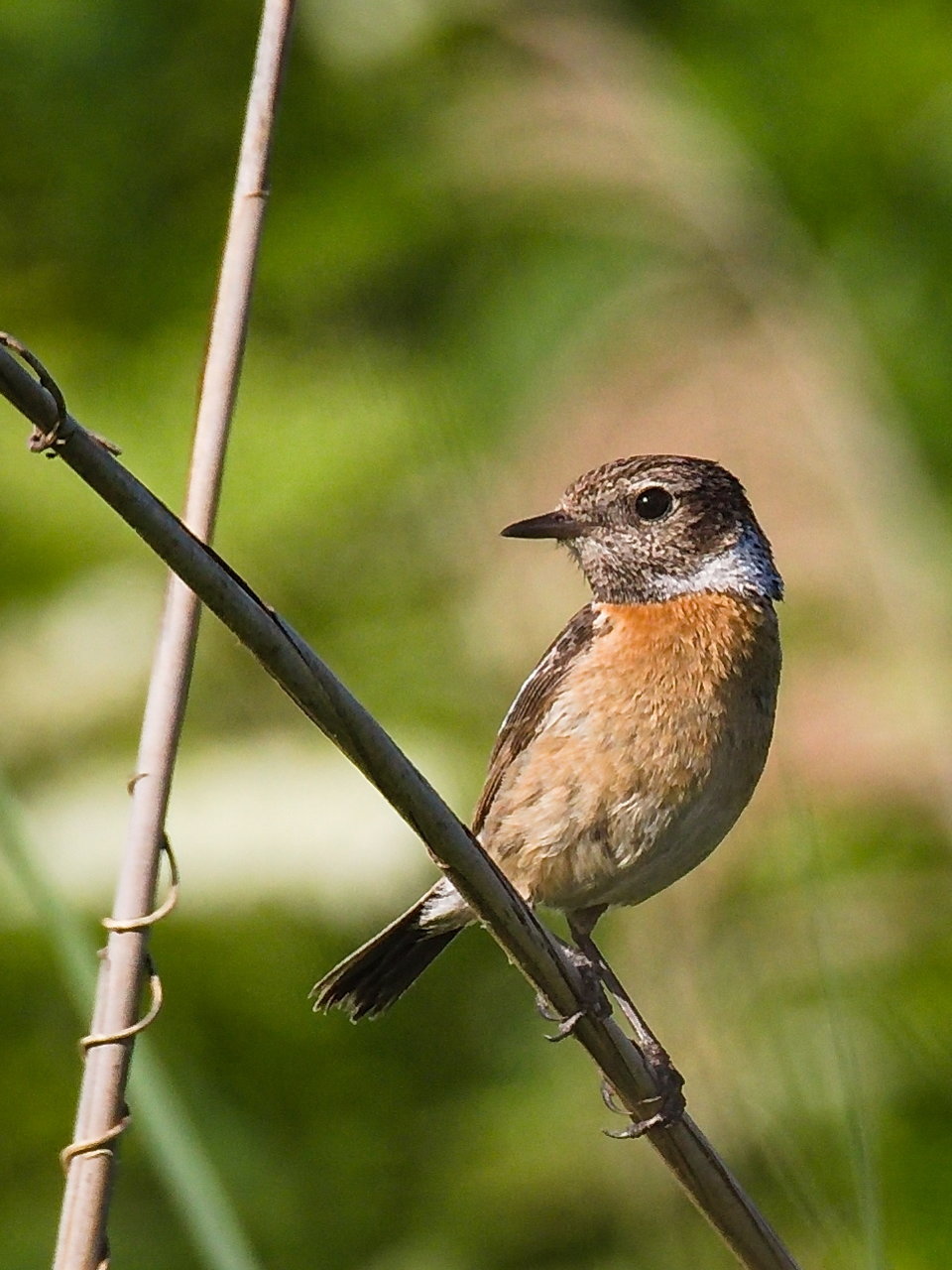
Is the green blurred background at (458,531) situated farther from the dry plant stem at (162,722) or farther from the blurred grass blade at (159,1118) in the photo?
the blurred grass blade at (159,1118)

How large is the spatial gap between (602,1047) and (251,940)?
216 centimetres

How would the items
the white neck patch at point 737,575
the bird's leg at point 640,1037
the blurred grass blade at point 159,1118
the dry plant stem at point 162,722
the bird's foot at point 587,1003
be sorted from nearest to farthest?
the blurred grass blade at point 159,1118, the dry plant stem at point 162,722, the bird's foot at point 587,1003, the bird's leg at point 640,1037, the white neck patch at point 737,575

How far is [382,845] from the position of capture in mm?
4113

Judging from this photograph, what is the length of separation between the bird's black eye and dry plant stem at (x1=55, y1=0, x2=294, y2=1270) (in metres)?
1.58

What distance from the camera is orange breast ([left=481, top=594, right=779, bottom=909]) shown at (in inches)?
122

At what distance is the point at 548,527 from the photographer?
332cm

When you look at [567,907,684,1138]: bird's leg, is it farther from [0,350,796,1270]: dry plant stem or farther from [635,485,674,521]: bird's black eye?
[635,485,674,521]: bird's black eye

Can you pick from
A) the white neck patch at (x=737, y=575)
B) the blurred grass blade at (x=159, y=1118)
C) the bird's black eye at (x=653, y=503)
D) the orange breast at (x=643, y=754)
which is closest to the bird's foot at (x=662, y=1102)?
the orange breast at (x=643, y=754)

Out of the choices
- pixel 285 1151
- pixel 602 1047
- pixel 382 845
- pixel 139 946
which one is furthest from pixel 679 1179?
pixel 285 1151

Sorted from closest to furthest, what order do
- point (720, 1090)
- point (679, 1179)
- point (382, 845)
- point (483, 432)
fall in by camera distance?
point (679, 1179)
point (720, 1090)
point (483, 432)
point (382, 845)

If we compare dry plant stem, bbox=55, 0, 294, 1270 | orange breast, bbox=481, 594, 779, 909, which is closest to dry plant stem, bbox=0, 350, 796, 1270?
dry plant stem, bbox=55, 0, 294, 1270

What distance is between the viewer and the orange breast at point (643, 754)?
3088mm

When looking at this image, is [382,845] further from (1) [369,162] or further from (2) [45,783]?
(1) [369,162]

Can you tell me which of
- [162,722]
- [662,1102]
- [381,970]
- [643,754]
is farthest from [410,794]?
[381,970]
